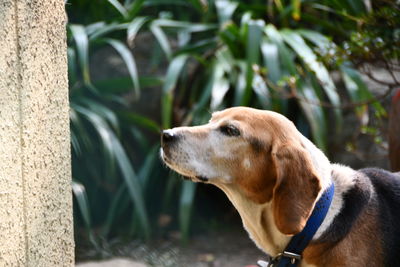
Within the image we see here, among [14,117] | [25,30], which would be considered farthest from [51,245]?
[25,30]

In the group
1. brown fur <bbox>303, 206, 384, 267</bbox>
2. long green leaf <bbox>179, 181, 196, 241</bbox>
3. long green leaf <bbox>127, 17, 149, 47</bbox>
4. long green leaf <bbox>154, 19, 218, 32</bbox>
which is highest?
long green leaf <bbox>127, 17, 149, 47</bbox>

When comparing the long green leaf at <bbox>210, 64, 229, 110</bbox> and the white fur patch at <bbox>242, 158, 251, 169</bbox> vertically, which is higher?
the white fur patch at <bbox>242, 158, 251, 169</bbox>

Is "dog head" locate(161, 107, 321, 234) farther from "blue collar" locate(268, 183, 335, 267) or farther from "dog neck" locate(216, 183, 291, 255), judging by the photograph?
"blue collar" locate(268, 183, 335, 267)

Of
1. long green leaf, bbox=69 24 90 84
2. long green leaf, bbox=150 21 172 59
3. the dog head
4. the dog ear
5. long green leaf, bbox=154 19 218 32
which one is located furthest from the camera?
long green leaf, bbox=154 19 218 32

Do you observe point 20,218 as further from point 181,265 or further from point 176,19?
point 176,19

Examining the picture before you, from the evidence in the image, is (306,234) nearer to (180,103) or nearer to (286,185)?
(286,185)

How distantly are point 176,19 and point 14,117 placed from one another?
4.57m

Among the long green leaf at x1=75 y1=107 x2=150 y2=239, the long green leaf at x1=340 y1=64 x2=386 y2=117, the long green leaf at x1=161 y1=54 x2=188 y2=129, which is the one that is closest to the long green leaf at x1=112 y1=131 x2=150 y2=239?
the long green leaf at x1=75 y1=107 x2=150 y2=239

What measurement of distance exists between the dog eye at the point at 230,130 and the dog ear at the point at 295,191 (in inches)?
9.5

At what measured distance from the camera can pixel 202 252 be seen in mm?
5113

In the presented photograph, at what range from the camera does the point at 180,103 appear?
5711mm

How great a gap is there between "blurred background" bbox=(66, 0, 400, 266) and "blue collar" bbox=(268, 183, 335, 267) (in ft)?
7.40

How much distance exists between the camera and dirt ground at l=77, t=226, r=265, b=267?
4820 millimetres

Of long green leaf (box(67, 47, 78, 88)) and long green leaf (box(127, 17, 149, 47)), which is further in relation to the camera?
long green leaf (box(127, 17, 149, 47))
